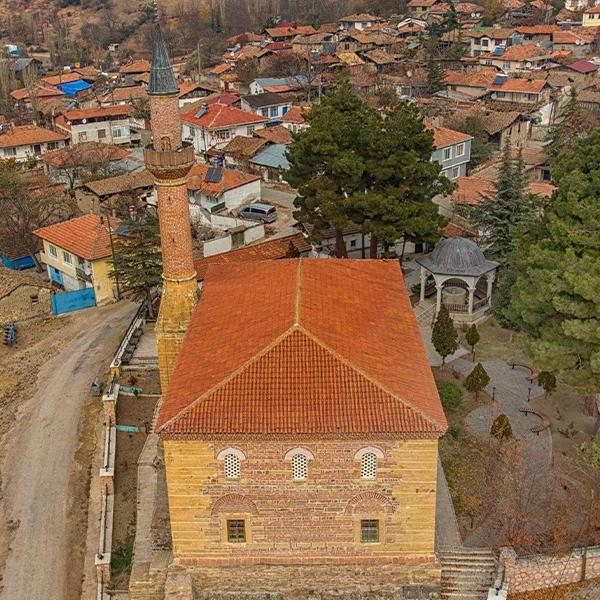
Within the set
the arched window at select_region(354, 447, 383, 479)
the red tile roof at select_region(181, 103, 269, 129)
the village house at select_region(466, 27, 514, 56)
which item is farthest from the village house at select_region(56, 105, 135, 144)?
the arched window at select_region(354, 447, 383, 479)

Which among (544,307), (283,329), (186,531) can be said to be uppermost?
(283,329)

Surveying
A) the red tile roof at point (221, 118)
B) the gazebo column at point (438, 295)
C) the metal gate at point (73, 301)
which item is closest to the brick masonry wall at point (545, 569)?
the gazebo column at point (438, 295)

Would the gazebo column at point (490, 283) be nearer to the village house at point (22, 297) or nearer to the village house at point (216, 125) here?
the village house at point (22, 297)

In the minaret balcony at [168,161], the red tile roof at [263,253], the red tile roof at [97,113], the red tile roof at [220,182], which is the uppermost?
the minaret balcony at [168,161]

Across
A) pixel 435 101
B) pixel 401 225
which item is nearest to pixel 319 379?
pixel 401 225

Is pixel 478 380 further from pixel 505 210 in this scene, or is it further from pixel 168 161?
pixel 168 161

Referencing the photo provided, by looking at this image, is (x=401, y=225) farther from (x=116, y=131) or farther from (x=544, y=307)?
(x=116, y=131)

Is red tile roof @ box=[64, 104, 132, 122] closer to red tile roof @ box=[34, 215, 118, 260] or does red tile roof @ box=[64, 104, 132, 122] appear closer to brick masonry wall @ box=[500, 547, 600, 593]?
red tile roof @ box=[34, 215, 118, 260]
